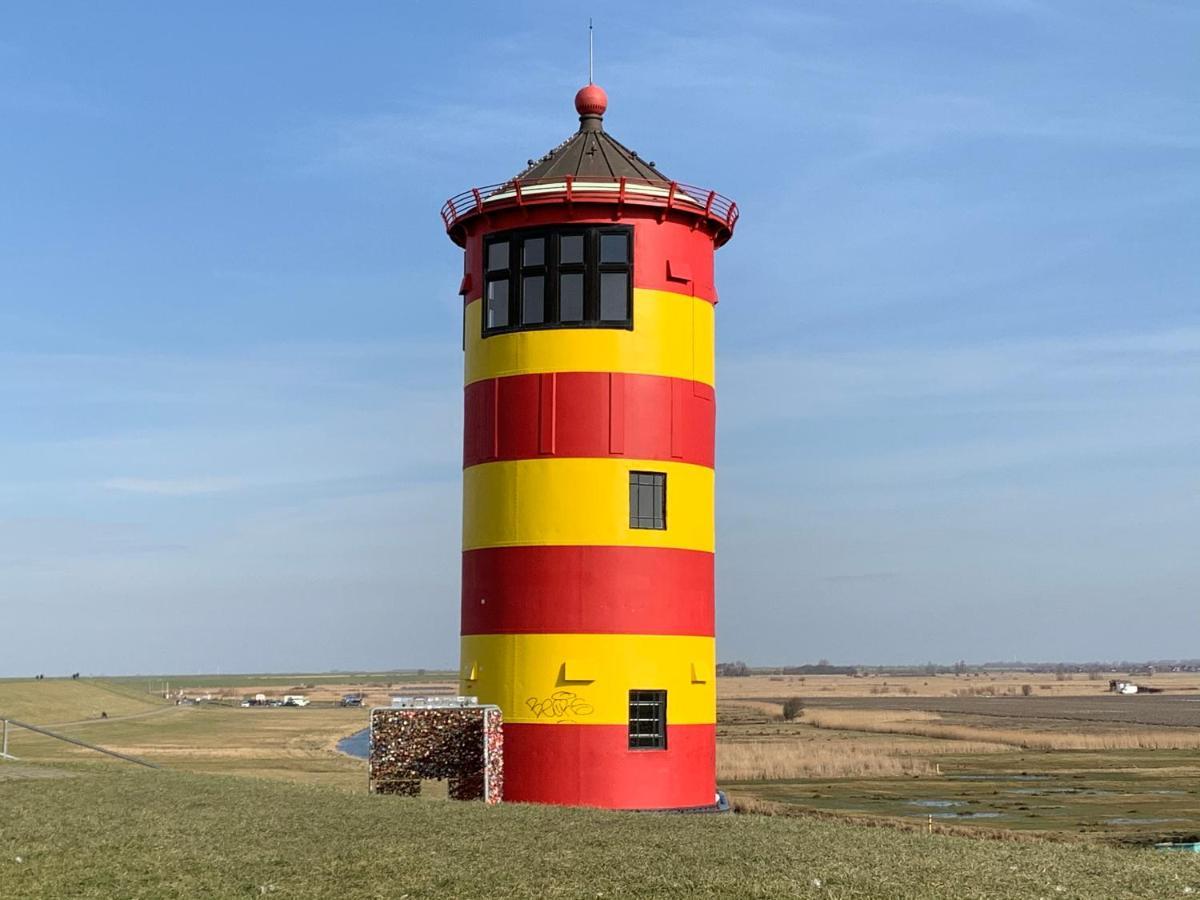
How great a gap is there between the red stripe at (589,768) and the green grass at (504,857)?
302cm

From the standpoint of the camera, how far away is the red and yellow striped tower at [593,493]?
22.7 meters

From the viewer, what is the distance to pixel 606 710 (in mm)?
22547

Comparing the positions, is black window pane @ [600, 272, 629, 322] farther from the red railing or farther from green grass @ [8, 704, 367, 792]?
green grass @ [8, 704, 367, 792]

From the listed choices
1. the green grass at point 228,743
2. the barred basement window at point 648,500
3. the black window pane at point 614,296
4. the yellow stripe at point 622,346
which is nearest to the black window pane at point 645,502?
the barred basement window at point 648,500

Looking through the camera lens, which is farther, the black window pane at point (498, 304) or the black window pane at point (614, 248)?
the black window pane at point (498, 304)

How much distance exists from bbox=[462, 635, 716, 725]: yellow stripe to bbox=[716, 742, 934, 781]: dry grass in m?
40.8

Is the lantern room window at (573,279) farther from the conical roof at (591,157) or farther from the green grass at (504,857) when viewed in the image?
the green grass at (504,857)

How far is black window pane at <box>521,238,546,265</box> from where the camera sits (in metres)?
23.5

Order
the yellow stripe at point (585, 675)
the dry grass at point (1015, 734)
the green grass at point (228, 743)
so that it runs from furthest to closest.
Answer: the dry grass at point (1015, 734)
the green grass at point (228, 743)
the yellow stripe at point (585, 675)

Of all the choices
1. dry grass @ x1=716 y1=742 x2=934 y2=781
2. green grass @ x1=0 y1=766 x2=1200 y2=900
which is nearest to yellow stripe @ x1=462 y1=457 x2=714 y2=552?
green grass @ x1=0 y1=766 x2=1200 y2=900

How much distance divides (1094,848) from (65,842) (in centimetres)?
1319

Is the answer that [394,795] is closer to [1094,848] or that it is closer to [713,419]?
[713,419]

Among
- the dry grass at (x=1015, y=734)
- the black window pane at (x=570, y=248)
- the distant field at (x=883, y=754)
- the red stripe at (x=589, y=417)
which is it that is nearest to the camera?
the red stripe at (x=589, y=417)

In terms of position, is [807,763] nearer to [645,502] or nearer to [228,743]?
[228,743]
